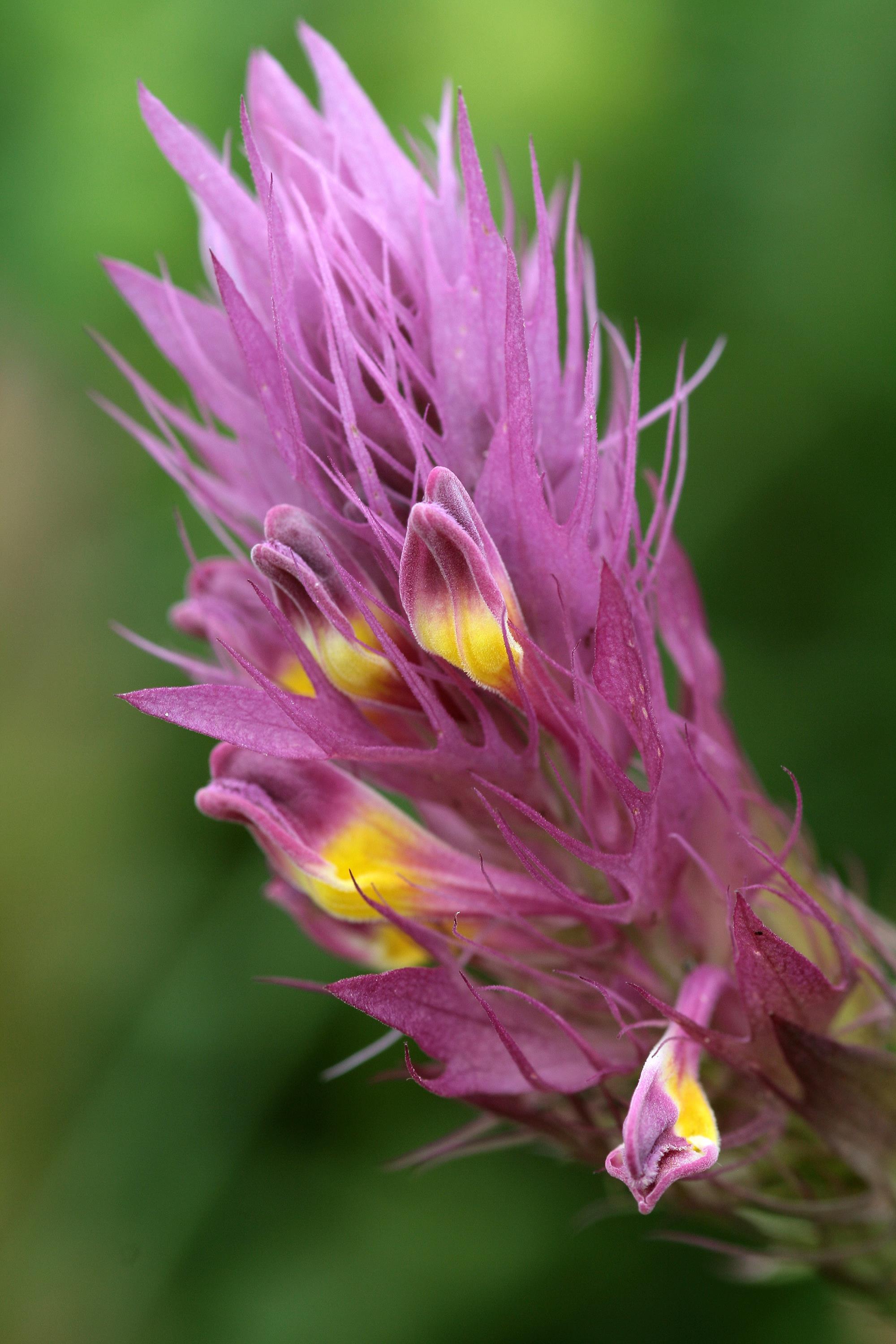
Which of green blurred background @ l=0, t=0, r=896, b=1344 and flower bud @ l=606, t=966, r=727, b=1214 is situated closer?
flower bud @ l=606, t=966, r=727, b=1214

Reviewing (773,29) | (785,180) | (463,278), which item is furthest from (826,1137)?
(773,29)

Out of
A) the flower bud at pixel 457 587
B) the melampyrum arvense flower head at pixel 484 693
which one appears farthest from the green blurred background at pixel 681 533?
the flower bud at pixel 457 587

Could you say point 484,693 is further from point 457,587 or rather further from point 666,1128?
point 666,1128

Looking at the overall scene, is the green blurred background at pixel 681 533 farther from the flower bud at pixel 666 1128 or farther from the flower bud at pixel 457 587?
the flower bud at pixel 457 587

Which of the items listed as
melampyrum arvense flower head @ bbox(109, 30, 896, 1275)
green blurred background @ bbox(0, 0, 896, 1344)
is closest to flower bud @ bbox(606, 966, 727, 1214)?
melampyrum arvense flower head @ bbox(109, 30, 896, 1275)

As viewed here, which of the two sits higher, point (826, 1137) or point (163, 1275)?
point (826, 1137)

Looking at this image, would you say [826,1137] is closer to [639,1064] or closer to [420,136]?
[639,1064]

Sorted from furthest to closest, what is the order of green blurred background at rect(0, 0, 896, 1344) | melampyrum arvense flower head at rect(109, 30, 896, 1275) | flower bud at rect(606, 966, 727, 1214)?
green blurred background at rect(0, 0, 896, 1344) → melampyrum arvense flower head at rect(109, 30, 896, 1275) → flower bud at rect(606, 966, 727, 1214)

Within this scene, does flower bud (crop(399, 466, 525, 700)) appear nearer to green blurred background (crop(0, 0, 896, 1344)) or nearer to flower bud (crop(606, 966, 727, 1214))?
flower bud (crop(606, 966, 727, 1214))
